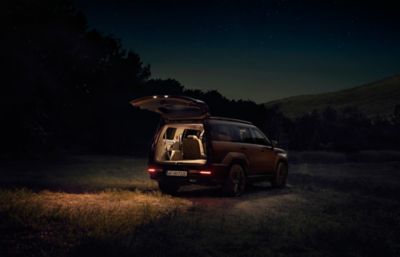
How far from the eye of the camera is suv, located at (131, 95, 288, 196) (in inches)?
479

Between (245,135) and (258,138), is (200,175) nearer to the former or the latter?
(245,135)

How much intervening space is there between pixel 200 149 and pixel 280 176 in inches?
123

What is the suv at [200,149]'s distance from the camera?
12.2 metres

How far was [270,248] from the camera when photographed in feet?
22.3

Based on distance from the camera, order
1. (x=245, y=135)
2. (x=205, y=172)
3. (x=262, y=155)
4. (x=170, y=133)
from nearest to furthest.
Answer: (x=205, y=172) < (x=245, y=135) < (x=170, y=133) < (x=262, y=155)

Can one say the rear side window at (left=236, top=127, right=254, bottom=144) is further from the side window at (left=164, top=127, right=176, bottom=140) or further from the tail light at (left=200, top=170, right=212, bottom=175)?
the tail light at (left=200, top=170, right=212, bottom=175)

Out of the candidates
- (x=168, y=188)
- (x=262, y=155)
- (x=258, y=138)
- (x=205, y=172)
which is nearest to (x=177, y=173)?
(x=205, y=172)

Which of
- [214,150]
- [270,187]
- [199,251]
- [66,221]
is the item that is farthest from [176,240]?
[270,187]

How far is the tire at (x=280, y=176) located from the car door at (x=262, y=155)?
1.11 feet

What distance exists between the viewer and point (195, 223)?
848 centimetres

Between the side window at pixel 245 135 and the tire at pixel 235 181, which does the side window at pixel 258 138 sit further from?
the tire at pixel 235 181

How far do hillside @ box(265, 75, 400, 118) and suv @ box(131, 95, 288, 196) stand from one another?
351ft

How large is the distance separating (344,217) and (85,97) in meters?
22.8

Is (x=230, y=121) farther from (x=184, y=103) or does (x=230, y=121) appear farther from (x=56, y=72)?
(x=56, y=72)
